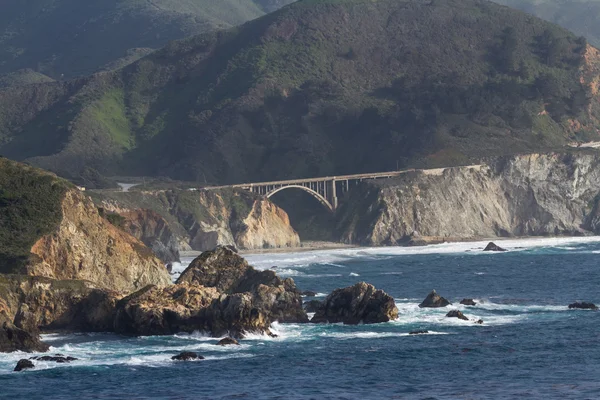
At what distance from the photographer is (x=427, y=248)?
607 feet

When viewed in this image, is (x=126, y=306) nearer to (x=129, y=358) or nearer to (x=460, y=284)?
(x=129, y=358)

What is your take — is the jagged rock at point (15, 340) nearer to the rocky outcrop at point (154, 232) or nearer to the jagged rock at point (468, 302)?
the jagged rock at point (468, 302)

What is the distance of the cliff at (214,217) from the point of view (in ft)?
607

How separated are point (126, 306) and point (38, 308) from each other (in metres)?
5.39

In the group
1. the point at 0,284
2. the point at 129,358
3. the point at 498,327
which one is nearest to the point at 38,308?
the point at 0,284

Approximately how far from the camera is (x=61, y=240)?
99250mm

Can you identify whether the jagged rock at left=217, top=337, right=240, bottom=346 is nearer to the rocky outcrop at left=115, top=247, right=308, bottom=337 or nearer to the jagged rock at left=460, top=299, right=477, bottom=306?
the rocky outcrop at left=115, top=247, right=308, bottom=337

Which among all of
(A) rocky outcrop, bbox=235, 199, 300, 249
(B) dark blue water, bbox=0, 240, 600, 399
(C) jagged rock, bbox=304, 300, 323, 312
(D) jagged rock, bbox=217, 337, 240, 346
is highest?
(A) rocky outcrop, bbox=235, 199, 300, 249

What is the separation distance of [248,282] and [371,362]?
22457 mm

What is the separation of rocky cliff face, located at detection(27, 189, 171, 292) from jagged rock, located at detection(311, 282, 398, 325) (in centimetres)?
1327

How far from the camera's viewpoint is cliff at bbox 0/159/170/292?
97.4 meters

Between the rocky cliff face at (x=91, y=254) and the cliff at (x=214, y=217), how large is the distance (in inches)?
2783

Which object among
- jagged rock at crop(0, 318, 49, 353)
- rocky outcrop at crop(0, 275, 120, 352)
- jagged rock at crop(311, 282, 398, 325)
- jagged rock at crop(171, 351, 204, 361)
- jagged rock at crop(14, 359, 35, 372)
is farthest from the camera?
jagged rock at crop(311, 282, 398, 325)

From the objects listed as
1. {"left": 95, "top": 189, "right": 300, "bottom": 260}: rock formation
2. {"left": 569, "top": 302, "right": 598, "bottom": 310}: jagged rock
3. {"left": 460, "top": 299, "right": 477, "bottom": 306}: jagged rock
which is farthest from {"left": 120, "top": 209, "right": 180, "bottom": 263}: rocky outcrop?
{"left": 569, "top": 302, "right": 598, "bottom": 310}: jagged rock
